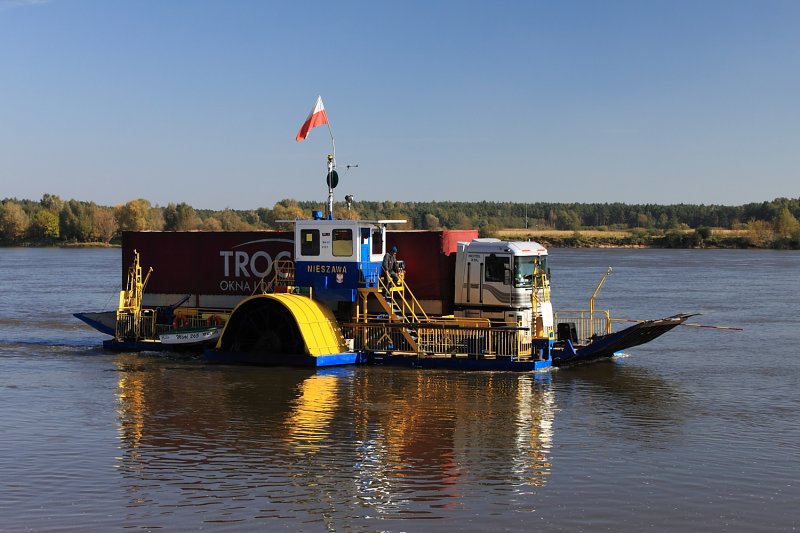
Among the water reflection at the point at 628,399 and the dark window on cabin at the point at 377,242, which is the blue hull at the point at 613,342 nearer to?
the water reflection at the point at 628,399

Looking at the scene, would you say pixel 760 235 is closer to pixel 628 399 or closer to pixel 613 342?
pixel 613 342

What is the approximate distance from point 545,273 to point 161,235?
39.1ft

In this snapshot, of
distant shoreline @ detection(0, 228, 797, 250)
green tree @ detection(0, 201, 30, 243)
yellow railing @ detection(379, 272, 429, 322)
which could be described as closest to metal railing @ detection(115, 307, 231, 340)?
yellow railing @ detection(379, 272, 429, 322)

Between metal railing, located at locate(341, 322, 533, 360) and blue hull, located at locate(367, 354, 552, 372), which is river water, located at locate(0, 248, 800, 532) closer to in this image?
blue hull, located at locate(367, 354, 552, 372)

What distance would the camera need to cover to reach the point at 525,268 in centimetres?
2681

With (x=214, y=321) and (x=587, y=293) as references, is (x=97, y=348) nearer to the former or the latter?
(x=214, y=321)

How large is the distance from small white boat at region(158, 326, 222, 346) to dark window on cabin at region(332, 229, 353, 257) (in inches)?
169

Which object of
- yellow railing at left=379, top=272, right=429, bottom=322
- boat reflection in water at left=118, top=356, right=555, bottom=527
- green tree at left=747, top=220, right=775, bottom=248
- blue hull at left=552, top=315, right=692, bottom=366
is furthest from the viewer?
green tree at left=747, top=220, right=775, bottom=248

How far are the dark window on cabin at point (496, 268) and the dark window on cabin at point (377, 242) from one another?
3.00 meters

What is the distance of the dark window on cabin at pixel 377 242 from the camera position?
2762 centimetres

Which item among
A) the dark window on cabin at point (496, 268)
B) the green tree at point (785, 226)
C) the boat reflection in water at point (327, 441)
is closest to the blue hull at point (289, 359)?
the boat reflection in water at point (327, 441)

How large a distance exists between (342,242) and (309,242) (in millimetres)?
990

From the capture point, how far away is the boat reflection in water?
15.4 meters

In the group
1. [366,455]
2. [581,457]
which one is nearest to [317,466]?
[366,455]
